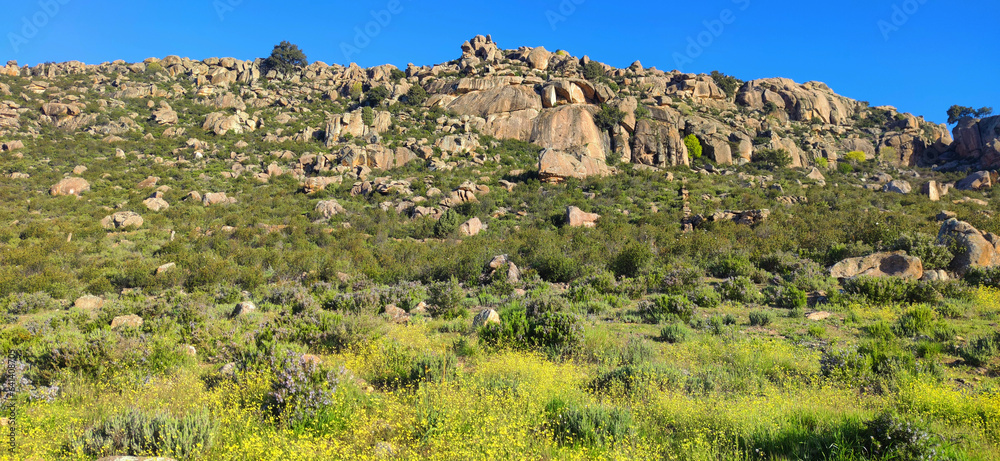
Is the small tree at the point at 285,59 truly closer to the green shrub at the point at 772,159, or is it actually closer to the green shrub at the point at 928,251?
the green shrub at the point at 772,159

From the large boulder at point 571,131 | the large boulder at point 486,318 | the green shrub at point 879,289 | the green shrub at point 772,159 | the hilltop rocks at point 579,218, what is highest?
the large boulder at point 571,131

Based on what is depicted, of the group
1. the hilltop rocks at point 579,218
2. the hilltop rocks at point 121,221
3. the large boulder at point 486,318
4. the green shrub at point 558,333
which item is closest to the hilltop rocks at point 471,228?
the hilltop rocks at point 579,218

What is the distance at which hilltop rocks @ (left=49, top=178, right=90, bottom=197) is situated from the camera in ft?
88.3

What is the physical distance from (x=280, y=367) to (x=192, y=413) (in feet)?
3.39

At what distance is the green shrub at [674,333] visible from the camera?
7786 millimetres

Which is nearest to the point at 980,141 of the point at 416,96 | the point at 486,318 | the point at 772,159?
the point at 772,159

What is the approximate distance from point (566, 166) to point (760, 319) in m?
28.2

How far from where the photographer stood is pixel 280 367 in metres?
5.16

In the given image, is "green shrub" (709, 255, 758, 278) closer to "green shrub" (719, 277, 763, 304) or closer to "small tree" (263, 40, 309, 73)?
"green shrub" (719, 277, 763, 304)

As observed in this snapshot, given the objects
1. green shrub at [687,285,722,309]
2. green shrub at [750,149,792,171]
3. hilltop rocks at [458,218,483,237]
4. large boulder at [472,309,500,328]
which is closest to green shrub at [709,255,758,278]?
green shrub at [687,285,722,309]

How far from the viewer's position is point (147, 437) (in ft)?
11.8

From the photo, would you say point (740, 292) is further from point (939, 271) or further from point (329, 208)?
point (329, 208)

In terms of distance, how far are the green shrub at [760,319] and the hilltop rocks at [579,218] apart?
53.9 feet

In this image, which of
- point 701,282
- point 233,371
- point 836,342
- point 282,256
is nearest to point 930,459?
point 836,342
